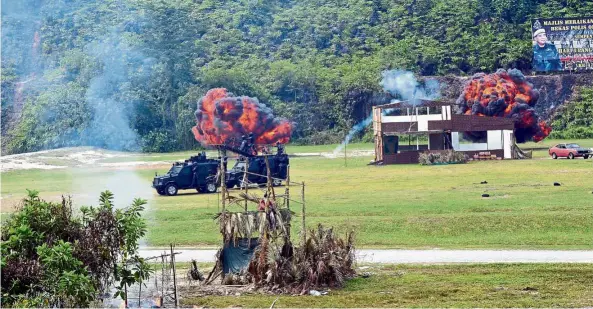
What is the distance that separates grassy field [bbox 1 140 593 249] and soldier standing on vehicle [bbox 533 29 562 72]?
2773cm

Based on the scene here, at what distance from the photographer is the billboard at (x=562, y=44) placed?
86.1 meters

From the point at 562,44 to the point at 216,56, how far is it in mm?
33894

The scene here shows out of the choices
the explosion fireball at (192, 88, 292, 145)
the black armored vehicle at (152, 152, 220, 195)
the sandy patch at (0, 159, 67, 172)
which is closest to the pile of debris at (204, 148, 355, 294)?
the black armored vehicle at (152, 152, 220, 195)

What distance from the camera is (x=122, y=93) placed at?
87.1 m

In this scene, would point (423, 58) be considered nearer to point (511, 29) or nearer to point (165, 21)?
point (511, 29)

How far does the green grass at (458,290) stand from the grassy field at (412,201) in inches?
204

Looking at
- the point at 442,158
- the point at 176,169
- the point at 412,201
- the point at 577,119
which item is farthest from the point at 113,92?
the point at 412,201

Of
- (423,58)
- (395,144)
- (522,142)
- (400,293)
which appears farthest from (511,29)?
(400,293)

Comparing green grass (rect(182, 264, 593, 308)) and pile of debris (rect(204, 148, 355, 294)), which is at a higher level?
pile of debris (rect(204, 148, 355, 294))

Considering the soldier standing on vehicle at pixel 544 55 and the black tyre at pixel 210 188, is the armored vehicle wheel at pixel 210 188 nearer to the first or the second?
the black tyre at pixel 210 188

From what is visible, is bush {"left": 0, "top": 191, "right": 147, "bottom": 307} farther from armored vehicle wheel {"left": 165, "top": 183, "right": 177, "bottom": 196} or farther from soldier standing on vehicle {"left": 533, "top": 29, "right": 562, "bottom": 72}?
soldier standing on vehicle {"left": 533, "top": 29, "right": 562, "bottom": 72}

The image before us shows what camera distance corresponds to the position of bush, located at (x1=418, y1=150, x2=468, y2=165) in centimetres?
6450

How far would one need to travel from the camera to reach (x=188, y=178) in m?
51.7

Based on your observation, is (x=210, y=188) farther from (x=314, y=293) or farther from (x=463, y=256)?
(x=314, y=293)
